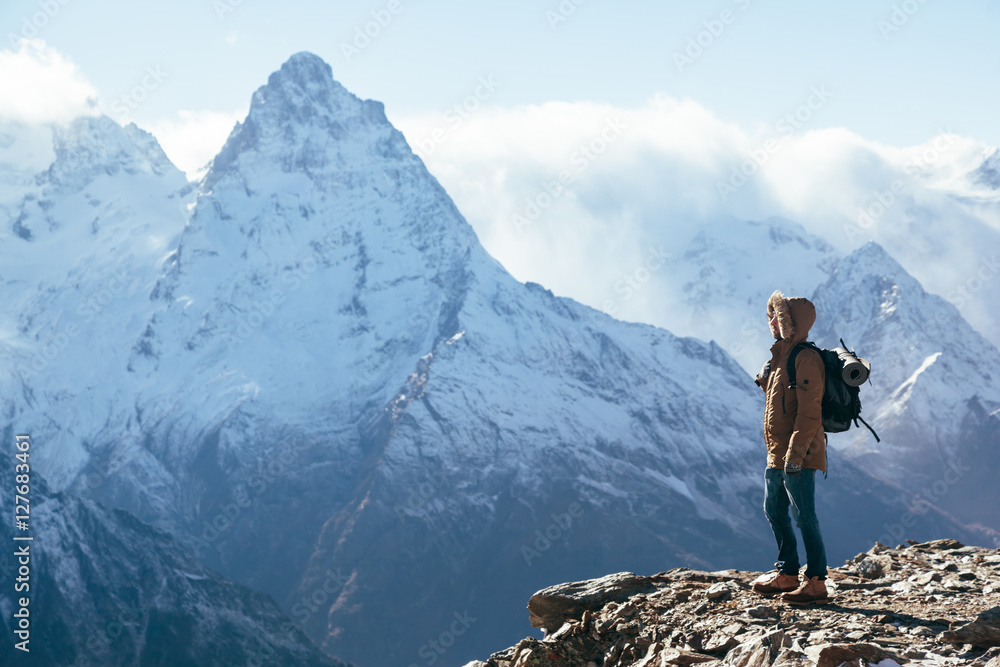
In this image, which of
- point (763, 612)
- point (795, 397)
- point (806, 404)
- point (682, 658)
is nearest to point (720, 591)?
point (763, 612)

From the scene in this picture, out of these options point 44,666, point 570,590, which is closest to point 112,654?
point 44,666

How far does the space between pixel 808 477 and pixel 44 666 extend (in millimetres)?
200421

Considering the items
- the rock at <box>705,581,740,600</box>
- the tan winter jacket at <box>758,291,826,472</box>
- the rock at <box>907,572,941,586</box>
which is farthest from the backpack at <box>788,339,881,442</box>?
the rock at <box>907,572,941,586</box>

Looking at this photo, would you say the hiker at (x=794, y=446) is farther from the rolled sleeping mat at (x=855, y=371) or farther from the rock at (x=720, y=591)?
the rock at (x=720, y=591)

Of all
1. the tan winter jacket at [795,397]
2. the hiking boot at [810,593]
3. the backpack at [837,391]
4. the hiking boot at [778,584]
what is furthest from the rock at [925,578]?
the backpack at [837,391]

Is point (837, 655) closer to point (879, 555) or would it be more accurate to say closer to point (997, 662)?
point (997, 662)

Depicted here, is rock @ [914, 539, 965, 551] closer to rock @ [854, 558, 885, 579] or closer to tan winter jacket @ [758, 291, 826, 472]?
rock @ [854, 558, 885, 579]

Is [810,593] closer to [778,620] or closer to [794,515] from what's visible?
[778,620]

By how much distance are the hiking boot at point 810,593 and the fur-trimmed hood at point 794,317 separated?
419 centimetres

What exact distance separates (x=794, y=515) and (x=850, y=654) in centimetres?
368

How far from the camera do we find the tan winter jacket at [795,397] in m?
17.0

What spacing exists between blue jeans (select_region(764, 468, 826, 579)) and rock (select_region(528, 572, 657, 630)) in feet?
12.5

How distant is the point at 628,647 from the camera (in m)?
18.4

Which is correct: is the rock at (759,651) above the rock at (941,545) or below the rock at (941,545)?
below
